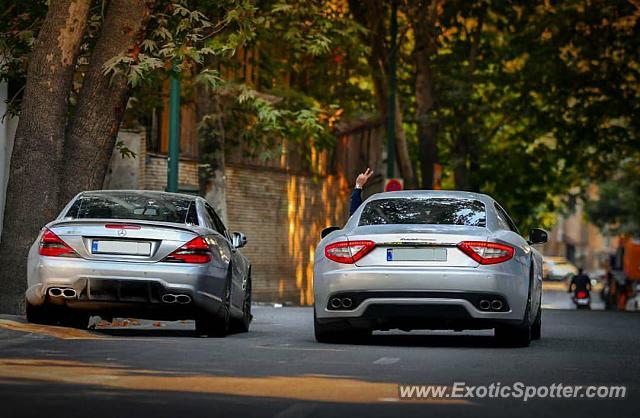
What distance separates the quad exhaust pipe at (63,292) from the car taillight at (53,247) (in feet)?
1.04

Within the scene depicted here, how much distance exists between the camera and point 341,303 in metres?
15.5

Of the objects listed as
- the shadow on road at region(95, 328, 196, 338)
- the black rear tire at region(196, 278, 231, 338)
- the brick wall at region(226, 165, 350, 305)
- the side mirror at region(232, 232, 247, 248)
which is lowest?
the brick wall at region(226, 165, 350, 305)

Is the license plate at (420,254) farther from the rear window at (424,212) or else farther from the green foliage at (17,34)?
the green foliage at (17,34)

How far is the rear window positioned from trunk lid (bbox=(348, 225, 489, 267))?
0.54 metres

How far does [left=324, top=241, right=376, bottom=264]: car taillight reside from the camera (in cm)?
1526

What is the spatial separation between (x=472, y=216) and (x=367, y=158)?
35653mm

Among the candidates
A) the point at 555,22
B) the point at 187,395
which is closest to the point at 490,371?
the point at 187,395

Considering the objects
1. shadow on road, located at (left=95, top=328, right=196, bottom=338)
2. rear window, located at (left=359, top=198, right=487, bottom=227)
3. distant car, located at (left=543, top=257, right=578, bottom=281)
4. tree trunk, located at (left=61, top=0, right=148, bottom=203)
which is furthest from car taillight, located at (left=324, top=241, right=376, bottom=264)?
distant car, located at (left=543, top=257, right=578, bottom=281)

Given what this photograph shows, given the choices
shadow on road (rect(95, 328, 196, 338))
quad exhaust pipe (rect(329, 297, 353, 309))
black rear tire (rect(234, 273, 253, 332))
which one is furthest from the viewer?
black rear tire (rect(234, 273, 253, 332))

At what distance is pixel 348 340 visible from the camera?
16250 millimetres

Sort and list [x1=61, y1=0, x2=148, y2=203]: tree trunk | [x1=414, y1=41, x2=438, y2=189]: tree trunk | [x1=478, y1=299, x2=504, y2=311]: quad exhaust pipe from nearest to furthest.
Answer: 1. [x1=478, y1=299, x2=504, y2=311]: quad exhaust pipe
2. [x1=61, y1=0, x2=148, y2=203]: tree trunk
3. [x1=414, y1=41, x2=438, y2=189]: tree trunk

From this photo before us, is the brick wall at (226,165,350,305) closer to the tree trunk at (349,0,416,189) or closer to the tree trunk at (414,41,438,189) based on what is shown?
the tree trunk at (349,0,416,189)

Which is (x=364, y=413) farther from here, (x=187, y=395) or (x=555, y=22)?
(x=555, y=22)

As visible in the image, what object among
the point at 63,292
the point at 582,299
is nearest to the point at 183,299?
the point at 63,292
